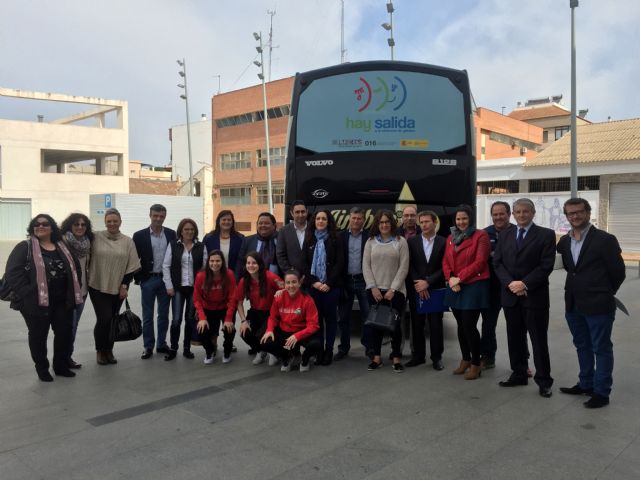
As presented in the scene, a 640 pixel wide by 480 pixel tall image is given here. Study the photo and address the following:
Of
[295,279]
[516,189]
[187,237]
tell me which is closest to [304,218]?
[295,279]

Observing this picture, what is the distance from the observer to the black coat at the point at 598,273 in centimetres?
438

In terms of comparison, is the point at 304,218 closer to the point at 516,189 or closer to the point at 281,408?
the point at 281,408

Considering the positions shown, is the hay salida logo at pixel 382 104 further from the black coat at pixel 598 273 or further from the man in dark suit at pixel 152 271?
the black coat at pixel 598 273

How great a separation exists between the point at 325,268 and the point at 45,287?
112 inches

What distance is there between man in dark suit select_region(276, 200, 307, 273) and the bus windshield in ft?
4.86

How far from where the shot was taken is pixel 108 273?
19.1 ft

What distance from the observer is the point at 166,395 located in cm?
486

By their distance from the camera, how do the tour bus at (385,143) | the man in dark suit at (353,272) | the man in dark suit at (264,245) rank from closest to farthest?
1. the man in dark suit at (353,272)
2. the man in dark suit at (264,245)
3. the tour bus at (385,143)

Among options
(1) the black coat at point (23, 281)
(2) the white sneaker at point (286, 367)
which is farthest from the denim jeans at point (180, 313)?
(1) the black coat at point (23, 281)

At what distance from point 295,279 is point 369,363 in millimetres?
1337

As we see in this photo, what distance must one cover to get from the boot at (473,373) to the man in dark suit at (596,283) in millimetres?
1078

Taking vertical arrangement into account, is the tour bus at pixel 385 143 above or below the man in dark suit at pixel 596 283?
above

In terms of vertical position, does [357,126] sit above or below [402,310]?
above

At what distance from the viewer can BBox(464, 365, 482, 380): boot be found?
5256mm
